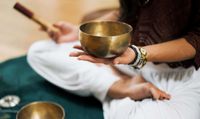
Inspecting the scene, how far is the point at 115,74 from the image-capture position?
1.45 m

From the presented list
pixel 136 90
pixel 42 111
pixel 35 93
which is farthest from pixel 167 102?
pixel 35 93

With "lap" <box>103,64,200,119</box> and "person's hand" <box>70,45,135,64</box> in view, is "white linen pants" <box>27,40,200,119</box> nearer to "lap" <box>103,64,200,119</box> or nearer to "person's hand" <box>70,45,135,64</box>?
"lap" <box>103,64,200,119</box>

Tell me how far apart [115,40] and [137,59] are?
15 cm

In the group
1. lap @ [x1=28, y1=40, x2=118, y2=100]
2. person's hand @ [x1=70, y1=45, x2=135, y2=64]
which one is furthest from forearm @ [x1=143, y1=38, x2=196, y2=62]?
lap @ [x1=28, y1=40, x2=118, y2=100]

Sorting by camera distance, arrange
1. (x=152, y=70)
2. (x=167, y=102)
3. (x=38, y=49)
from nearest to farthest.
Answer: (x=167, y=102) < (x=152, y=70) < (x=38, y=49)

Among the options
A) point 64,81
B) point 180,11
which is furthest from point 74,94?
point 180,11

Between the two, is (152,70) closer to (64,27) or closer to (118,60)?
(118,60)

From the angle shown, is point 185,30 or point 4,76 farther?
point 4,76

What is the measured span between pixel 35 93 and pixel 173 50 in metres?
0.74

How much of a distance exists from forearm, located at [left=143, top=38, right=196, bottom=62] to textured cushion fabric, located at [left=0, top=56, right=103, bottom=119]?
0.43 meters

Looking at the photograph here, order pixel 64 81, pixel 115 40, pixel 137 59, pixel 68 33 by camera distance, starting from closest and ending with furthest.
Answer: pixel 115 40 → pixel 137 59 → pixel 64 81 → pixel 68 33

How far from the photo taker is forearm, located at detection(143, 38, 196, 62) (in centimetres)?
116

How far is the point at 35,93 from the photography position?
1.62 meters

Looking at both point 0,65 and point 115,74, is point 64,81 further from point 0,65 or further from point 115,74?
point 0,65
